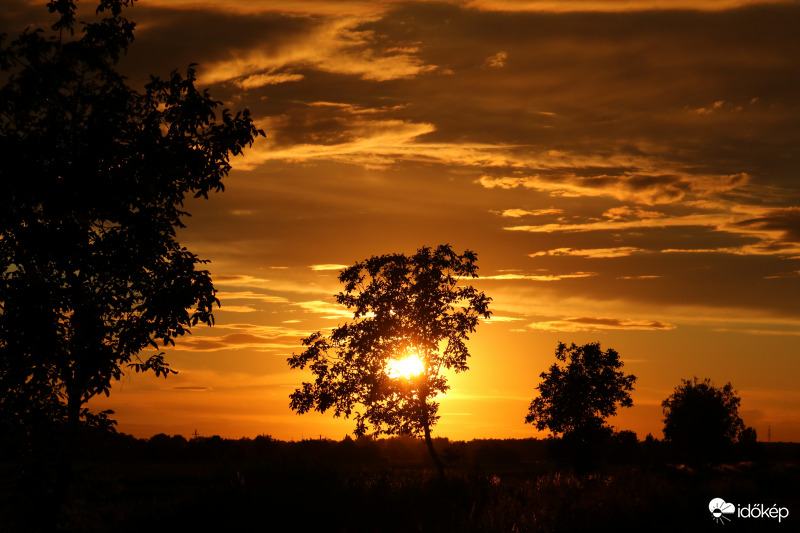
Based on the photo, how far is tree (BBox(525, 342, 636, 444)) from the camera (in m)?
55.4

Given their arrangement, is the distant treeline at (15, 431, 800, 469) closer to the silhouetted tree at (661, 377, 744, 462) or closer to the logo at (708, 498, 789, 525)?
the silhouetted tree at (661, 377, 744, 462)

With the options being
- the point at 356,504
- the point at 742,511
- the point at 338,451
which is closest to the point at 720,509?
the point at 742,511

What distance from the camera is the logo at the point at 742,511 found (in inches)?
1103

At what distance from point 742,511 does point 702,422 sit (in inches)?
2092

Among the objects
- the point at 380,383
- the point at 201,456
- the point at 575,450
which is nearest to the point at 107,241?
the point at 380,383

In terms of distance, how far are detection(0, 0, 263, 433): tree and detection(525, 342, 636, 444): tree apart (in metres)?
42.5

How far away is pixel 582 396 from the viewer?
5569cm

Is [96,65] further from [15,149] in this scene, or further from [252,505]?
[252,505]

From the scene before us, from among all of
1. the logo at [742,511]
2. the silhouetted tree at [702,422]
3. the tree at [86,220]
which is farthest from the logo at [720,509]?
the silhouetted tree at [702,422]

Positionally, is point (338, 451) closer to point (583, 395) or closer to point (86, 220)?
point (583, 395)

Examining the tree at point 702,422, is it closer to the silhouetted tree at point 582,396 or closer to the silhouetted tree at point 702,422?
the silhouetted tree at point 702,422

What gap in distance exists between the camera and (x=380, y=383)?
4262cm

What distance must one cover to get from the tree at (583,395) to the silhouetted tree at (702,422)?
1108 inches

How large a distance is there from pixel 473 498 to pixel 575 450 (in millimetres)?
24646
